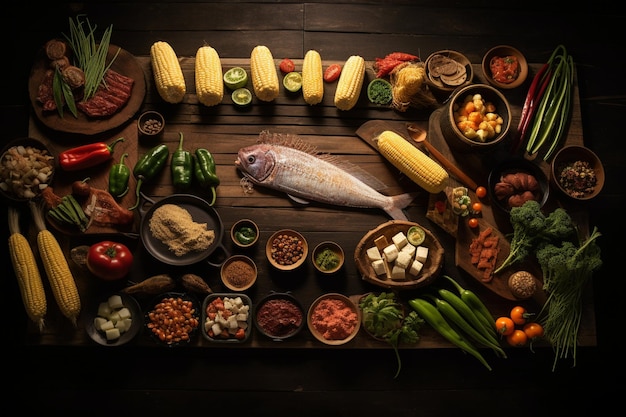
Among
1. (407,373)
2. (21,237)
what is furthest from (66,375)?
(407,373)

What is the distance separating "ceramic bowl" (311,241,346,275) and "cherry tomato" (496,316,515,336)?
129 centimetres

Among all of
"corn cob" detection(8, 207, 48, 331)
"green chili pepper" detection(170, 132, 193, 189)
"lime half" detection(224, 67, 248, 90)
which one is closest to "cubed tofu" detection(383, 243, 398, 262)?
"green chili pepper" detection(170, 132, 193, 189)

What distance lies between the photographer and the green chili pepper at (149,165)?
14.6 feet

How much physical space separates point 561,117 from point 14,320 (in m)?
4.80

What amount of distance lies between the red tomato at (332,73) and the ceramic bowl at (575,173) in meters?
1.90

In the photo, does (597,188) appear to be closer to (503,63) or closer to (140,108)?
(503,63)

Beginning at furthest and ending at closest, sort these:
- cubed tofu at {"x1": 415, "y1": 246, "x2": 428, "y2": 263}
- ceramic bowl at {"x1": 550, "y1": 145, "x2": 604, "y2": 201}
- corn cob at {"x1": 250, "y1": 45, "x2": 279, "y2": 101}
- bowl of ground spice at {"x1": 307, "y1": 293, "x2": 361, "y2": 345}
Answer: corn cob at {"x1": 250, "y1": 45, "x2": 279, "y2": 101}, ceramic bowl at {"x1": 550, "y1": 145, "x2": 604, "y2": 201}, cubed tofu at {"x1": 415, "y1": 246, "x2": 428, "y2": 263}, bowl of ground spice at {"x1": 307, "y1": 293, "x2": 361, "y2": 345}

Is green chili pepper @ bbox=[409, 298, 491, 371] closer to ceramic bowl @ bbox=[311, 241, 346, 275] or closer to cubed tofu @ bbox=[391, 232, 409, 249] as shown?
cubed tofu @ bbox=[391, 232, 409, 249]

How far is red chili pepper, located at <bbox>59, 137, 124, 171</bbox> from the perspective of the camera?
4.40 meters

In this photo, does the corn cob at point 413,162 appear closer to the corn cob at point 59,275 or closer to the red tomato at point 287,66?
the red tomato at point 287,66

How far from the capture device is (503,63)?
4.82 metres

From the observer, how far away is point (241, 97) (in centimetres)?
472

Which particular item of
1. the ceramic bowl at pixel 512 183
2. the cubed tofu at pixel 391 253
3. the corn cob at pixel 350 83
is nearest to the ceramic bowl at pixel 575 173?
the ceramic bowl at pixel 512 183

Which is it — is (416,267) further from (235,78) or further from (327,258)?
(235,78)
